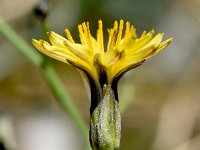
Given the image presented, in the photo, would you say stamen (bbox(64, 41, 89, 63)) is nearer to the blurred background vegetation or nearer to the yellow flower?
the yellow flower

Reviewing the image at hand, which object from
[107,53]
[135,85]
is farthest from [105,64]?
[135,85]

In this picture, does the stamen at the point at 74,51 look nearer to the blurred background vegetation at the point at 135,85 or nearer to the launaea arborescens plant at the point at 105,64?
the launaea arborescens plant at the point at 105,64

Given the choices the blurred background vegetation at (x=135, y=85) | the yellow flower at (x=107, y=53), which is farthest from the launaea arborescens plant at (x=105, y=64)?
the blurred background vegetation at (x=135, y=85)

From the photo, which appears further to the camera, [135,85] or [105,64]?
[135,85]

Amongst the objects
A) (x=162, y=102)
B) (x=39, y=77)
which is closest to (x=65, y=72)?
(x=39, y=77)

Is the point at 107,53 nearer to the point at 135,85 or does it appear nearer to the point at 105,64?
the point at 105,64

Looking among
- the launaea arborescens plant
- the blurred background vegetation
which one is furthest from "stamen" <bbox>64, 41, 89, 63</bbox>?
the blurred background vegetation
